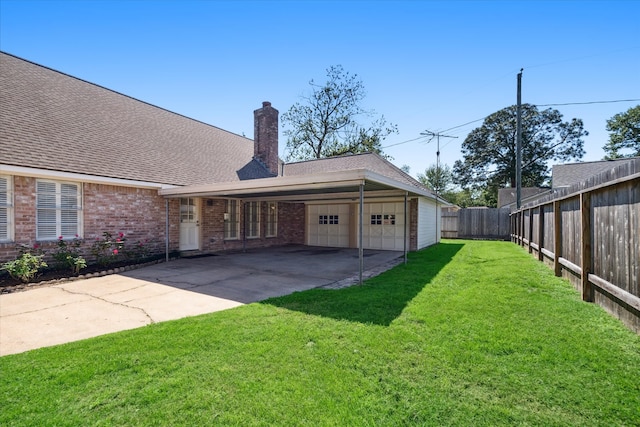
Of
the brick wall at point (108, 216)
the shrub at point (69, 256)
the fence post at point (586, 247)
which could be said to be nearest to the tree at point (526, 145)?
the fence post at point (586, 247)

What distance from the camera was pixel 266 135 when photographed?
1568cm

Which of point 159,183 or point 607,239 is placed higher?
point 159,183

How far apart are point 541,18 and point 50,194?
14887 mm

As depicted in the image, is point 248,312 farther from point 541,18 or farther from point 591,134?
point 591,134

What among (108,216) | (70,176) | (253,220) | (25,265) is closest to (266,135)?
(253,220)

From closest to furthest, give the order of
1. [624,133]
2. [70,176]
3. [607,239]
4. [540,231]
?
[607,239], [70,176], [540,231], [624,133]

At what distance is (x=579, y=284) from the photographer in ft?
17.4

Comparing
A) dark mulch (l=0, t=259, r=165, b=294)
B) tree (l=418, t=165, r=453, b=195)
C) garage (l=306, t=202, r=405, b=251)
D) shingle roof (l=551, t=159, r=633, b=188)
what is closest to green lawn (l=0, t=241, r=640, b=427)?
dark mulch (l=0, t=259, r=165, b=294)

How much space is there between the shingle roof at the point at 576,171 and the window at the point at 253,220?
21.9 metres

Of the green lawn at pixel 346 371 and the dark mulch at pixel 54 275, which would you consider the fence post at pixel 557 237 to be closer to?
the green lawn at pixel 346 371

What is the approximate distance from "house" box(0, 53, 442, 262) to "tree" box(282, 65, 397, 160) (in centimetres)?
1263

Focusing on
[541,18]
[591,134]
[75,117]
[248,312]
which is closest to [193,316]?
[248,312]

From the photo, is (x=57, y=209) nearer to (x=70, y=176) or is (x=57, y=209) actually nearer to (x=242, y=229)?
(x=70, y=176)

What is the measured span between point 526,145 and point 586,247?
41296mm
